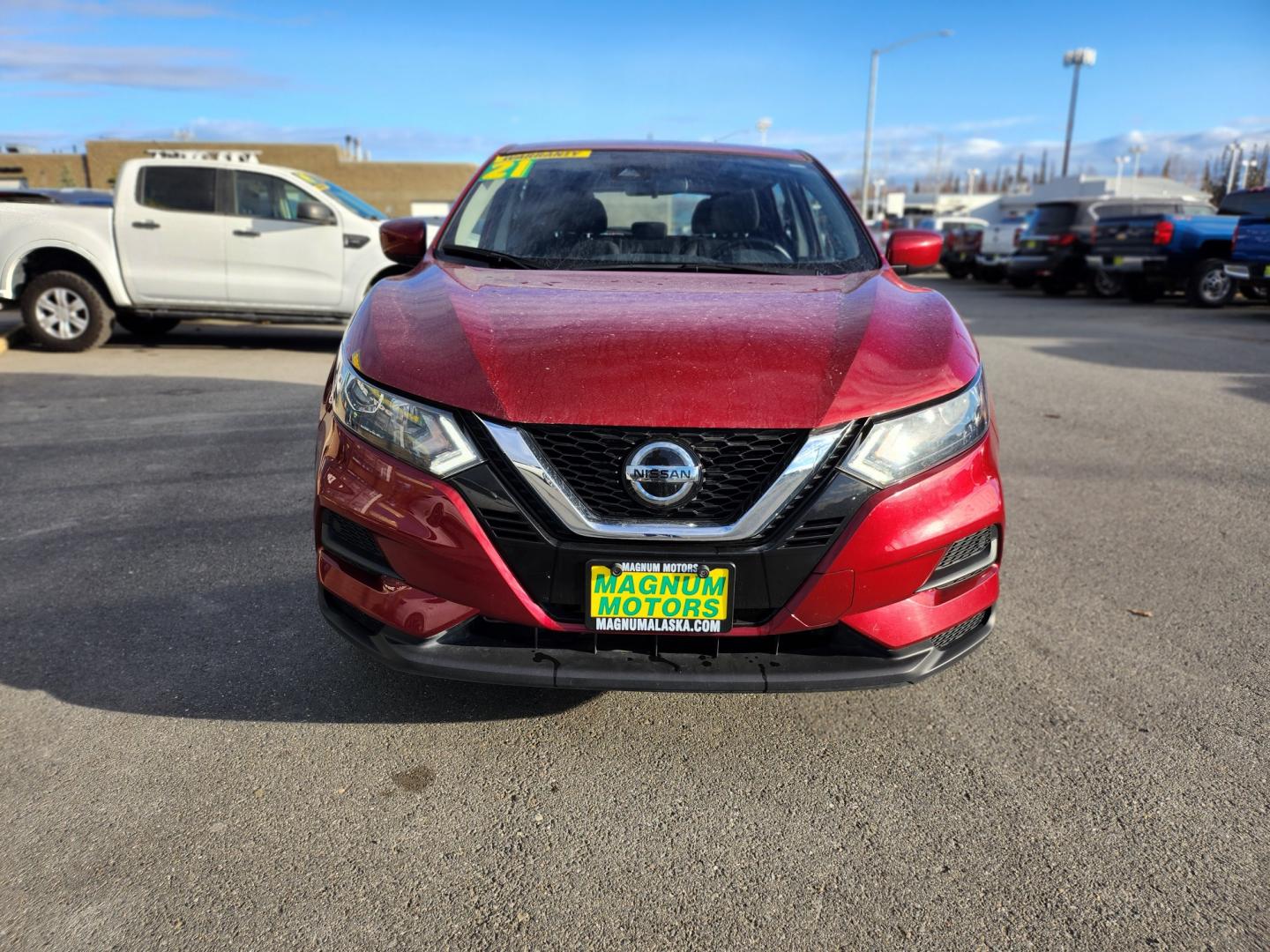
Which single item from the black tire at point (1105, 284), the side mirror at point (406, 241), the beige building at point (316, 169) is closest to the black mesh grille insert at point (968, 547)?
the side mirror at point (406, 241)

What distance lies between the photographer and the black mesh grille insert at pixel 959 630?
2.63 meters

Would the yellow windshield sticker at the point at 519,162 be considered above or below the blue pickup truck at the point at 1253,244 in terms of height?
above

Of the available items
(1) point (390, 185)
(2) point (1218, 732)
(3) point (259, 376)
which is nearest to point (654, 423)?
(2) point (1218, 732)

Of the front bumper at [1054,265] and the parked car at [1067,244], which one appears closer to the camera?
the parked car at [1067,244]

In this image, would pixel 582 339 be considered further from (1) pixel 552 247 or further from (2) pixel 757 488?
(1) pixel 552 247

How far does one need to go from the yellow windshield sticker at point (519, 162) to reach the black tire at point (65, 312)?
704cm

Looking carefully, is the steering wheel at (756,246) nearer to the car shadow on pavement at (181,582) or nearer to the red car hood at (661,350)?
the red car hood at (661,350)

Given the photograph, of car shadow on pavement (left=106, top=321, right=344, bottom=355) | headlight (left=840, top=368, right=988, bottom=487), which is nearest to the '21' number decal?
headlight (left=840, top=368, right=988, bottom=487)

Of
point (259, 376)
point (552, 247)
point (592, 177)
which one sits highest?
point (592, 177)

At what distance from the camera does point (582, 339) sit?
2.61 meters

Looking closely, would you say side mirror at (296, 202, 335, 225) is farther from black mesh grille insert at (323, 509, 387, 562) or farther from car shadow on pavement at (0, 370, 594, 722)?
black mesh grille insert at (323, 509, 387, 562)

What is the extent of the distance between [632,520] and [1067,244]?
1912 centimetres

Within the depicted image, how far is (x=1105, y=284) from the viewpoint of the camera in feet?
62.1

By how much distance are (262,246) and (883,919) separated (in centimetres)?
958
